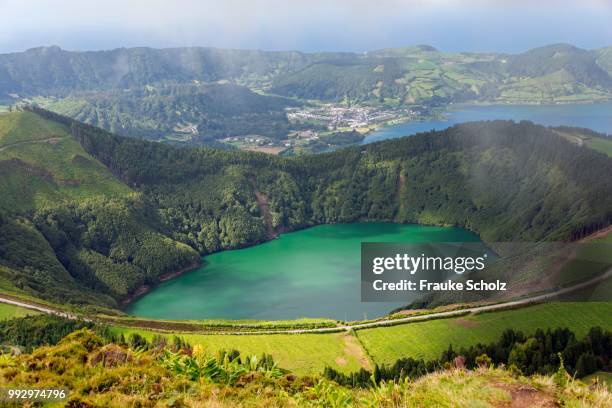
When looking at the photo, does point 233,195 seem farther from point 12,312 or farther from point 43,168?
point 12,312

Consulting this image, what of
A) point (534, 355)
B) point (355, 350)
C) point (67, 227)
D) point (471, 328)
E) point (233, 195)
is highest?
point (534, 355)

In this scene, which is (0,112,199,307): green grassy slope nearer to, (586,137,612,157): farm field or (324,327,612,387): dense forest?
(324,327,612,387): dense forest

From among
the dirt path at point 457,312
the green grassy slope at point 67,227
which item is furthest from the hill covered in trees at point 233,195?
the dirt path at point 457,312

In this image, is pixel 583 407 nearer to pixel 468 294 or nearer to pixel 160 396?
pixel 160 396

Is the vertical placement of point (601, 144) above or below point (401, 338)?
above

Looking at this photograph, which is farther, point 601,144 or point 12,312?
point 601,144

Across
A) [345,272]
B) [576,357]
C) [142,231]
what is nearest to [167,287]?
[142,231]

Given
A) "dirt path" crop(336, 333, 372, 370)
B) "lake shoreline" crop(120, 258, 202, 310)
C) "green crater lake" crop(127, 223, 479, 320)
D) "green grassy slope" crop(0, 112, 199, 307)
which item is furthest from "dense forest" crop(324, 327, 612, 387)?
"lake shoreline" crop(120, 258, 202, 310)

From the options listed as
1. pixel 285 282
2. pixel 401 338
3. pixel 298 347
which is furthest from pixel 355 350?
pixel 285 282
